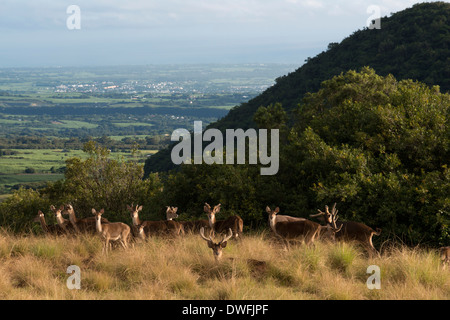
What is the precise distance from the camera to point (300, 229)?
10.8 m

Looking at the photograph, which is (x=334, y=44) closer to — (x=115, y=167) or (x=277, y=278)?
(x=115, y=167)

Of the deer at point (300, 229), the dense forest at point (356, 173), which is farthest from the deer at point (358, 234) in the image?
the dense forest at point (356, 173)

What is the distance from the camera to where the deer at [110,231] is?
10.7m

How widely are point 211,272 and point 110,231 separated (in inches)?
113

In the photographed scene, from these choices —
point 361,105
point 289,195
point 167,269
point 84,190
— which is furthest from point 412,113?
point 84,190

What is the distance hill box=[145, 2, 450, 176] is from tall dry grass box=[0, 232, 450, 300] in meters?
40.0

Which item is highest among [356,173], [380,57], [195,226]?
[380,57]

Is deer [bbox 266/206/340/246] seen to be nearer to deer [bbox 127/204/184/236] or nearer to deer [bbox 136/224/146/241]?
deer [bbox 127/204/184/236]

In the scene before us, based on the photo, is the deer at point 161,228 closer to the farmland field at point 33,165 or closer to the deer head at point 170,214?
the deer head at point 170,214

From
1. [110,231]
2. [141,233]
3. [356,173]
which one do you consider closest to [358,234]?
[356,173]

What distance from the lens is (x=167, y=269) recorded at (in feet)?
29.2

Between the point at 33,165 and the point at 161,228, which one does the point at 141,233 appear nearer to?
the point at 161,228

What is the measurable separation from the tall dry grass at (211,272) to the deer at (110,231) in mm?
287

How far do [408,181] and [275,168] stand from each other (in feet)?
15.9
